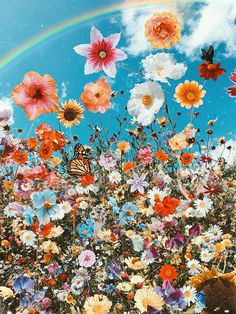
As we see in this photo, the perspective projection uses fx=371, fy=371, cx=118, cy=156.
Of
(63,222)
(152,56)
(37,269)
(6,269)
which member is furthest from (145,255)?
(152,56)

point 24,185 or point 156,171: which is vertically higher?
point 156,171

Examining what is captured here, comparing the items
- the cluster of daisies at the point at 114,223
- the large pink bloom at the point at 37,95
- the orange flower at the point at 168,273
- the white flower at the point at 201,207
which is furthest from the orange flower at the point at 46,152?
the white flower at the point at 201,207

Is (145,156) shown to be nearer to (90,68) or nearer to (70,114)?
(70,114)

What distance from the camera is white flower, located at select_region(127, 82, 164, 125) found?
2.33 ft

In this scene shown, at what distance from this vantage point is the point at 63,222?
2.67m

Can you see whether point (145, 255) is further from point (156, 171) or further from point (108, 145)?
point (156, 171)

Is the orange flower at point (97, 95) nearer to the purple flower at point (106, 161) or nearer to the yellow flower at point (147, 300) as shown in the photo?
the yellow flower at point (147, 300)

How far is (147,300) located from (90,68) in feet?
2.56

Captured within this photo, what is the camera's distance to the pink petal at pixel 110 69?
801 mm

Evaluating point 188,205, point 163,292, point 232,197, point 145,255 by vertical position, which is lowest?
point 163,292

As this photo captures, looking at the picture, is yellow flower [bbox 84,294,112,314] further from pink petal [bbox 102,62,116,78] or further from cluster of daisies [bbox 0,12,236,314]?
pink petal [bbox 102,62,116,78]

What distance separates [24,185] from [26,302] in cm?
191

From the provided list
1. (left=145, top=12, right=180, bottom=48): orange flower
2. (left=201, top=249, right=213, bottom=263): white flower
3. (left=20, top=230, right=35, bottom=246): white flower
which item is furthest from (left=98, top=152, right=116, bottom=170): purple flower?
(left=145, top=12, right=180, bottom=48): orange flower

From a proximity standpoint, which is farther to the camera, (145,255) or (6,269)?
(6,269)
